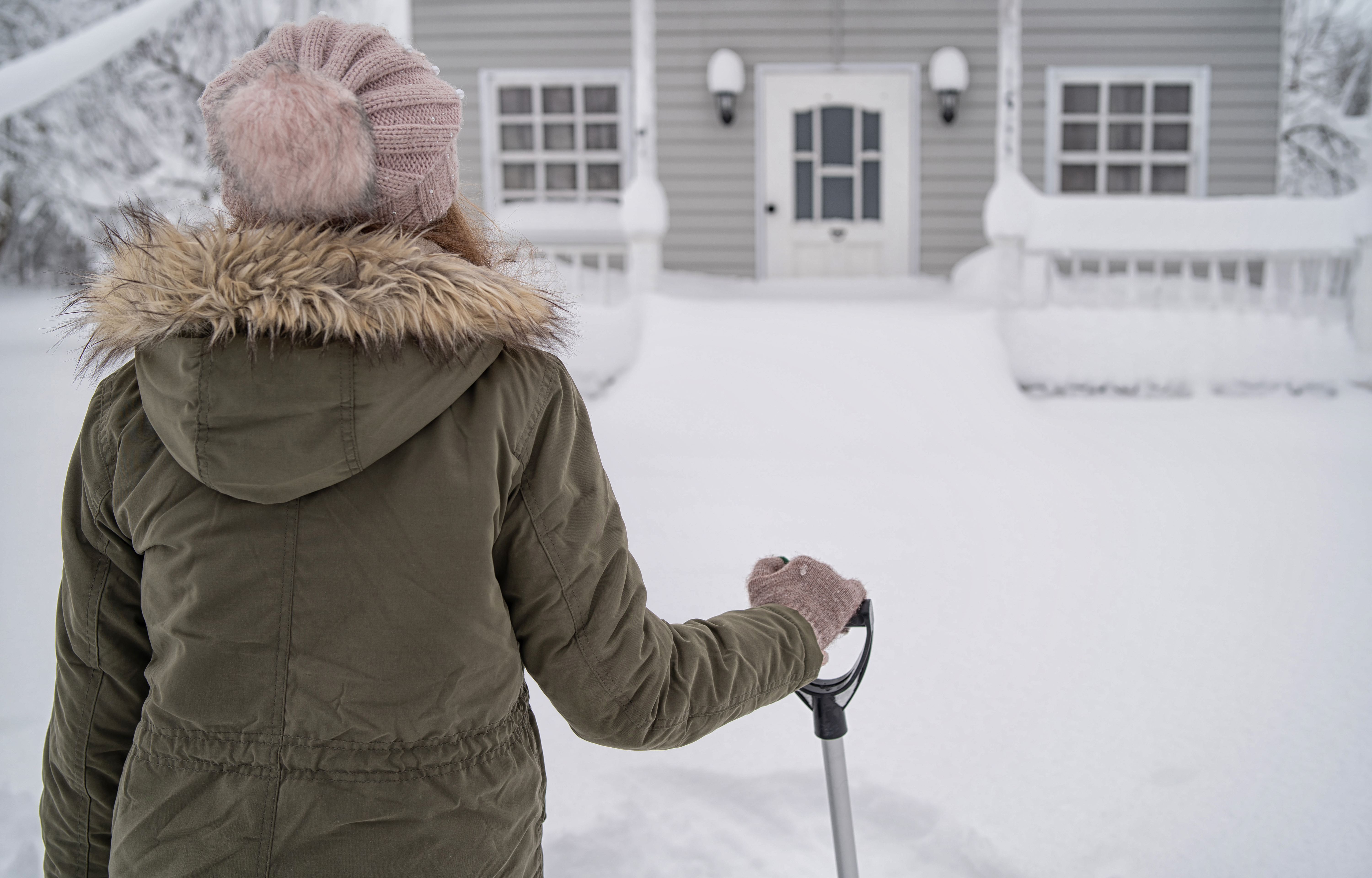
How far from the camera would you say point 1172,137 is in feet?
26.6

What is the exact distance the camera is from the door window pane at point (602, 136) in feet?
27.1

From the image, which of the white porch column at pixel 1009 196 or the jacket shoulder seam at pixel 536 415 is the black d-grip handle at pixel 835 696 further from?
the white porch column at pixel 1009 196

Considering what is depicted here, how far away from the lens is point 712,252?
813cm

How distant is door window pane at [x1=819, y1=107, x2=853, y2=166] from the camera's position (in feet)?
26.2

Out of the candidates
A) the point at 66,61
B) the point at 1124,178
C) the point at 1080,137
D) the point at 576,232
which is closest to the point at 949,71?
the point at 1080,137

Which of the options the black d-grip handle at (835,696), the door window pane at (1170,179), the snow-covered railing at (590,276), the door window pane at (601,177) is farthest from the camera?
the door window pane at (601,177)

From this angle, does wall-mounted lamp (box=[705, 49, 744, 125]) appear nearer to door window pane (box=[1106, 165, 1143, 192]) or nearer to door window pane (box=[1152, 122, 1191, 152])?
door window pane (box=[1106, 165, 1143, 192])

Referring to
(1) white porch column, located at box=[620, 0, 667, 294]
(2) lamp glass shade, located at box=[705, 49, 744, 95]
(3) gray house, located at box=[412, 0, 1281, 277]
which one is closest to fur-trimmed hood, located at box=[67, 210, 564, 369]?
(1) white porch column, located at box=[620, 0, 667, 294]

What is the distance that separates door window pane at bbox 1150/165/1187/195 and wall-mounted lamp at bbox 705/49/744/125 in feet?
12.2

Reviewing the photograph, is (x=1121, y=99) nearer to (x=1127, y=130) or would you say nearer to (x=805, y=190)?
(x=1127, y=130)

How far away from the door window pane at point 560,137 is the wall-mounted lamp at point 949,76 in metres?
3.07

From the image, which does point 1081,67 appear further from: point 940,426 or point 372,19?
point 372,19

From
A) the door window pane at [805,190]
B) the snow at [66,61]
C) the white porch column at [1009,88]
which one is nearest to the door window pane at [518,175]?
the door window pane at [805,190]

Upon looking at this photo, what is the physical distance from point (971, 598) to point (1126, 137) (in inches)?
254
